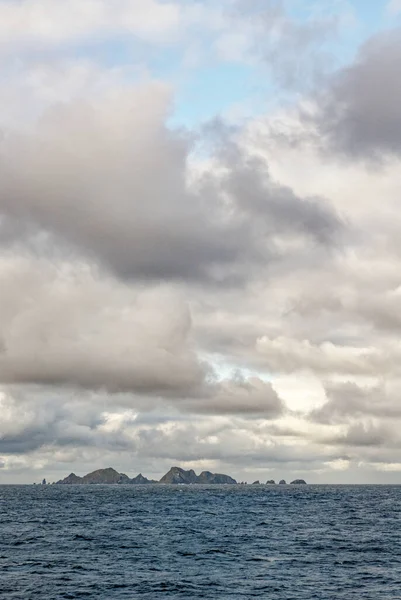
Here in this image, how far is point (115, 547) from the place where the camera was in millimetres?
102312

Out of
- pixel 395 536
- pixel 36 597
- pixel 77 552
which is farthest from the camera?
pixel 395 536

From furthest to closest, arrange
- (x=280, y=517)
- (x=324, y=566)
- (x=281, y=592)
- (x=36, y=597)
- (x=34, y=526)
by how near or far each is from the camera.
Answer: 1. (x=280, y=517)
2. (x=34, y=526)
3. (x=324, y=566)
4. (x=281, y=592)
5. (x=36, y=597)

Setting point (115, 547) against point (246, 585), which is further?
point (115, 547)

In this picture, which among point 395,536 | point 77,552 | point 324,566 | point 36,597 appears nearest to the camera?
point 36,597

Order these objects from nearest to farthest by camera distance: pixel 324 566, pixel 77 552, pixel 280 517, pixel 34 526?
pixel 324 566 < pixel 77 552 < pixel 34 526 < pixel 280 517

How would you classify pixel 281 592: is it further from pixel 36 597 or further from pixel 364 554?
pixel 364 554

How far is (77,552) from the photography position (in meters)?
96.5

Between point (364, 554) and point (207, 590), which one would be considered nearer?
point (207, 590)

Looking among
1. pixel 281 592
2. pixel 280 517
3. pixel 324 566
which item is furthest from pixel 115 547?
pixel 280 517

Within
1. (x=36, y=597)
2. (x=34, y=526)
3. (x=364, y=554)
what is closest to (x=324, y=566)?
(x=364, y=554)

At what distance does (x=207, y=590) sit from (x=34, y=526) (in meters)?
78.3

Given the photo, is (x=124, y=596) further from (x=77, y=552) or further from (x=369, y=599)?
(x=77, y=552)

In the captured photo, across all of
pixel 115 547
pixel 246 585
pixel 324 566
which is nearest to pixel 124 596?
pixel 246 585

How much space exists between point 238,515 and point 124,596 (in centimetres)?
11529
